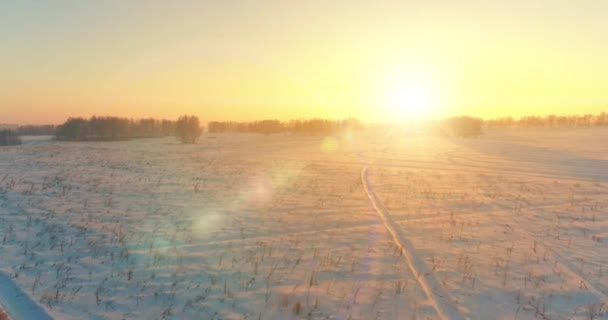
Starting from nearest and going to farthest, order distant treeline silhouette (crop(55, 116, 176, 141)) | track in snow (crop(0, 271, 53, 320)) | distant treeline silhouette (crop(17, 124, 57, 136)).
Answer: track in snow (crop(0, 271, 53, 320)) → distant treeline silhouette (crop(55, 116, 176, 141)) → distant treeline silhouette (crop(17, 124, 57, 136))

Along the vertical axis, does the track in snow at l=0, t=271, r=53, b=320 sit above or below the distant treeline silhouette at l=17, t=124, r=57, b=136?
below

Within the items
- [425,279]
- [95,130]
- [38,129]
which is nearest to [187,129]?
[95,130]

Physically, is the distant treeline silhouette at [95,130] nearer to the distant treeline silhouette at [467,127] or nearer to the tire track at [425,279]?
the distant treeline silhouette at [467,127]

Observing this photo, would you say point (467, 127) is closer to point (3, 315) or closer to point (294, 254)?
point (294, 254)

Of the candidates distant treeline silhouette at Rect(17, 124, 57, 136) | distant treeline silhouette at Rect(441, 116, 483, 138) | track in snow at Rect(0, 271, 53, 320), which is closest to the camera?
track in snow at Rect(0, 271, 53, 320)

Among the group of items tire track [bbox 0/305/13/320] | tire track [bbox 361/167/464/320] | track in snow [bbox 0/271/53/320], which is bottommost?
tire track [bbox 361/167/464/320]

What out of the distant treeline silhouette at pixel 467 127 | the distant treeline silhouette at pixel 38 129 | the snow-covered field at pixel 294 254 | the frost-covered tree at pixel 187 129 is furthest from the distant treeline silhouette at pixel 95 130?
the snow-covered field at pixel 294 254

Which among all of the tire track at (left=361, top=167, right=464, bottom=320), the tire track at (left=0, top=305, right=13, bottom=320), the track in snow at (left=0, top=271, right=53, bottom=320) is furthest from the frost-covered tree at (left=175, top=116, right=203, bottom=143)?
the tire track at (left=0, top=305, right=13, bottom=320)

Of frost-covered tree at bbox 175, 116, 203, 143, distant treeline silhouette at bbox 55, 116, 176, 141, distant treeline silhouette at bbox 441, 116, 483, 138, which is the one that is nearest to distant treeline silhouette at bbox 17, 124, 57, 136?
distant treeline silhouette at bbox 55, 116, 176, 141

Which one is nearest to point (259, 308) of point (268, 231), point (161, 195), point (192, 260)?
point (192, 260)

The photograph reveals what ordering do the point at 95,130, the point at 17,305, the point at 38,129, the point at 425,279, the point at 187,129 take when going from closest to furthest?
the point at 17,305, the point at 425,279, the point at 187,129, the point at 95,130, the point at 38,129

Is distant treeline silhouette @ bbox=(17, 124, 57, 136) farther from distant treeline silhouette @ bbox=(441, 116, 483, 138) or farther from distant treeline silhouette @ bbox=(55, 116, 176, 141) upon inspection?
distant treeline silhouette @ bbox=(441, 116, 483, 138)

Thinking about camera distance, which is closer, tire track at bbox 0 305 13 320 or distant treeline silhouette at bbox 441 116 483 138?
tire track at bbox 0 305 13 320

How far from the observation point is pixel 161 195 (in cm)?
1543
